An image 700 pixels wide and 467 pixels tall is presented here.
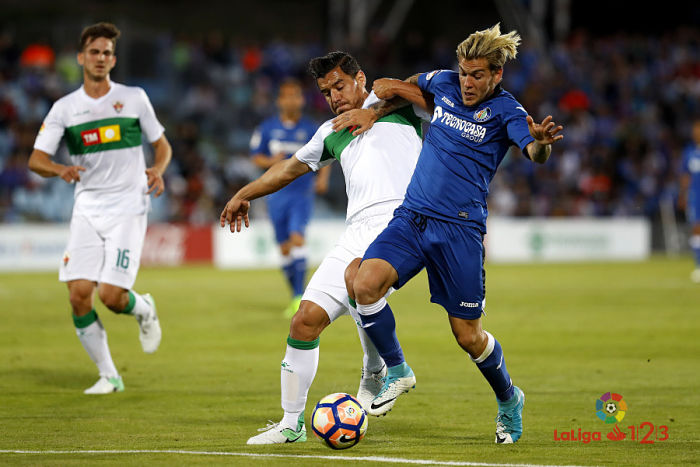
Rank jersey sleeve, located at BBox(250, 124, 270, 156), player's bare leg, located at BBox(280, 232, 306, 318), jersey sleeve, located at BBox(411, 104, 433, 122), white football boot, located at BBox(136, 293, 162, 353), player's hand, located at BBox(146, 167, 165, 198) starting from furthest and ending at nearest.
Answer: jersey sleeve, located at BBox(250, 124, 270, 156) < player's bare leg, located at BBox(280, 232, 306, 318) < white football boot, located at BBox(136, 293, 162, 353) < player's hand, located at BBox(146, 167, 165, 198) < jersey sleeve, located at BBox(411, 104, 433, 122)

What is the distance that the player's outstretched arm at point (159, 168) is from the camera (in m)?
8.37

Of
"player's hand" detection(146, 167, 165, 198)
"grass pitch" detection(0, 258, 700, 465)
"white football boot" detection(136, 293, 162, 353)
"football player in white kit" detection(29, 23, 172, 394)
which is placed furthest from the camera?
"white football boot" detection(136, 293, 162, 353)

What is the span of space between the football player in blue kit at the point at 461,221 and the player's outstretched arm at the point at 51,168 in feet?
9.16

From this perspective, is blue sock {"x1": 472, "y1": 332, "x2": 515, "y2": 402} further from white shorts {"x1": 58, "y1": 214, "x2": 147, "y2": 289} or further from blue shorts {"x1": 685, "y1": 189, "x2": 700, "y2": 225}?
blue shorts {"x1": 685, "y1": 189, "x2": 700, "y2": 225}

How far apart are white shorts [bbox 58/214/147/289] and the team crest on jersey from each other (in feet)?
11.1

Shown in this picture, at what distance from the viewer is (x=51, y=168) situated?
8.05 metres

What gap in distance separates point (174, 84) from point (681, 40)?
15.5 meters

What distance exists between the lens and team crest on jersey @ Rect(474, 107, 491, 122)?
5.97m

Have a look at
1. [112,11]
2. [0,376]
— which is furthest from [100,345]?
[112,11]

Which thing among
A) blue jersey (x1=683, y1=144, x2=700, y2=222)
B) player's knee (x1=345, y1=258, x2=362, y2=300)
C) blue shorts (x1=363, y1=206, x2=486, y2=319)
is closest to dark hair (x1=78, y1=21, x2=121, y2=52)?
player's knee (x1=345, y1=258, x2=362, y2=300)

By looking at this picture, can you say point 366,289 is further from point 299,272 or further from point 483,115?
point 299,272

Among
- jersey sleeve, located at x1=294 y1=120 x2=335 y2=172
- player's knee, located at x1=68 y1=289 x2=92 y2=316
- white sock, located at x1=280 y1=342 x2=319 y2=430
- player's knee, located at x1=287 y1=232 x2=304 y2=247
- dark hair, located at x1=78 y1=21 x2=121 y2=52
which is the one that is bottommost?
white sock, located at x1=280 y1=342 x2=319 y2=430

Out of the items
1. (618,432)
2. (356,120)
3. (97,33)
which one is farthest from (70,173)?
(618,432)

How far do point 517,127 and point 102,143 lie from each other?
393cm
